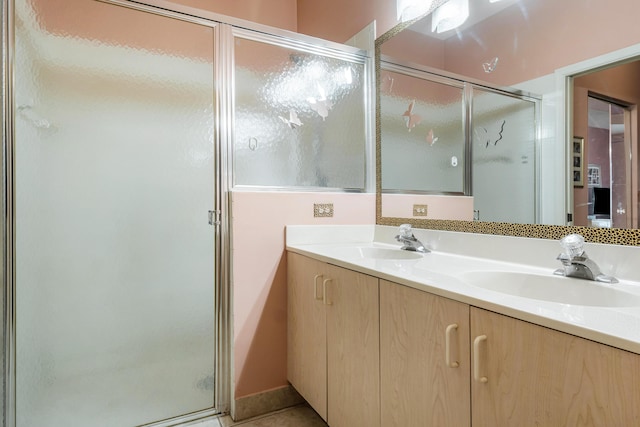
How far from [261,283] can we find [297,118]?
869 millimetres

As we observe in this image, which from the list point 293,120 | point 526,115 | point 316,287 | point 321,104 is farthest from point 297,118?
point 526,115

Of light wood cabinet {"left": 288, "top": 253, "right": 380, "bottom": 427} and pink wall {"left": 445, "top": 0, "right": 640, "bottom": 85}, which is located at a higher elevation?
pink wall {"left": 445, "top": 0, "right": 640, "bottom": 85}

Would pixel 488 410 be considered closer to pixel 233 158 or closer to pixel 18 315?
pixel 233 158

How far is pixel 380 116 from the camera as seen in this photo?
1.97 metres

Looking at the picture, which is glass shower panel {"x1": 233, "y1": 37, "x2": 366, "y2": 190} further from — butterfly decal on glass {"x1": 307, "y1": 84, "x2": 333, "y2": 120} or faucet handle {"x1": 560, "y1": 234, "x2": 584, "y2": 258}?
faucet handle {"x1": 560, "y1": 234, "x2": 584, "y2": 258}

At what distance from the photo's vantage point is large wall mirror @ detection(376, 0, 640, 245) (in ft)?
3.32

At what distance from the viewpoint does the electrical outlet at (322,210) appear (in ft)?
5.93

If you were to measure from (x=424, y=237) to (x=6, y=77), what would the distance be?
1829mm

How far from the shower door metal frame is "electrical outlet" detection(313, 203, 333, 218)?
0.46 metres

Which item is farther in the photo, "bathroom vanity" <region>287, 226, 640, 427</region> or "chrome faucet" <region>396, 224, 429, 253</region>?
"chrome faucet" <region>396, 224, 429, 253</region>

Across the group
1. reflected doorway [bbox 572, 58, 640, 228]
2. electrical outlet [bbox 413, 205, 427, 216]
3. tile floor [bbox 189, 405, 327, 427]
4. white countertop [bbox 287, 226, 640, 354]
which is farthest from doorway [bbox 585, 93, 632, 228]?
tile floor [bbox 189, 405, 327, 427]

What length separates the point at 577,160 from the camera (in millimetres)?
1108

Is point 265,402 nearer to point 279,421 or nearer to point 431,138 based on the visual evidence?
point 279,421

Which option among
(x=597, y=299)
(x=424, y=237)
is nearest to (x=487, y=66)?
(x=424, y=237)
